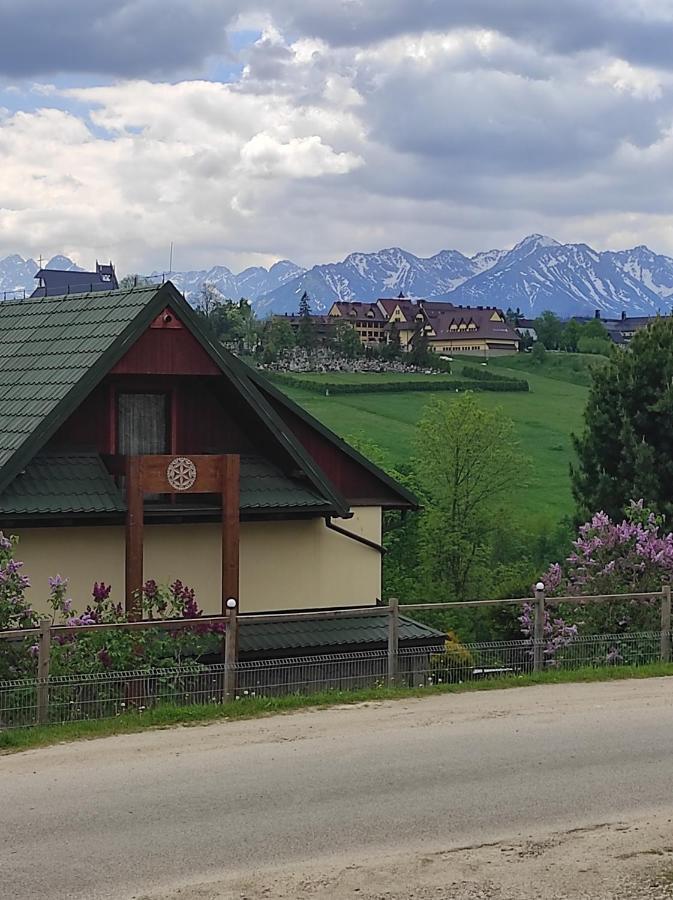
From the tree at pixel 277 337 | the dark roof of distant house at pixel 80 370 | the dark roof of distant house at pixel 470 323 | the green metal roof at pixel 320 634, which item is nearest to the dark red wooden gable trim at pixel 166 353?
the dark roof of distant house at pixel 80 370

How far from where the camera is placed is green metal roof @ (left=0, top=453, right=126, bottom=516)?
17172 mm

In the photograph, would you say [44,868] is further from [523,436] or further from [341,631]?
[523,436]

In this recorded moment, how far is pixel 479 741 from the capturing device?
39.8 feet

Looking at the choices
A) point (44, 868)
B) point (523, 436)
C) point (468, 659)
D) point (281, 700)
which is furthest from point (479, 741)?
point (523, 436)

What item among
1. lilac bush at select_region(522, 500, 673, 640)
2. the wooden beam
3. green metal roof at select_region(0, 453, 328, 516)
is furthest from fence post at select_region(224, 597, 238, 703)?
lilac bush at select_region(522, 500, 673, 640)

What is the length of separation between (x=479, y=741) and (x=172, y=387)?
9.13 metres

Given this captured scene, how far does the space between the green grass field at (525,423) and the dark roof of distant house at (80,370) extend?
2884 cm

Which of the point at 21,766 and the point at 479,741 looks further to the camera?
the point at 479,741

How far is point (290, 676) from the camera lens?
14.6 m

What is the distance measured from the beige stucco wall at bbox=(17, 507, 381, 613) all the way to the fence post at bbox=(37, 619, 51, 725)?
5.40 m

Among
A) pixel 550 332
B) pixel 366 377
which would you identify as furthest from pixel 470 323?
pixel 366 377

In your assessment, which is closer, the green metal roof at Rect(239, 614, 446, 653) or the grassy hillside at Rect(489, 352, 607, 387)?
the green metal roof at Rect(239, 614, 446, 653)

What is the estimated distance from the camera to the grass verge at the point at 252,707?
39.8 feet

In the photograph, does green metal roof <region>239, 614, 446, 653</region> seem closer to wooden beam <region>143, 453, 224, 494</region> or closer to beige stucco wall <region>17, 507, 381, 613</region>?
beige stucco wall <region>17, 507, 381, 613</region>
